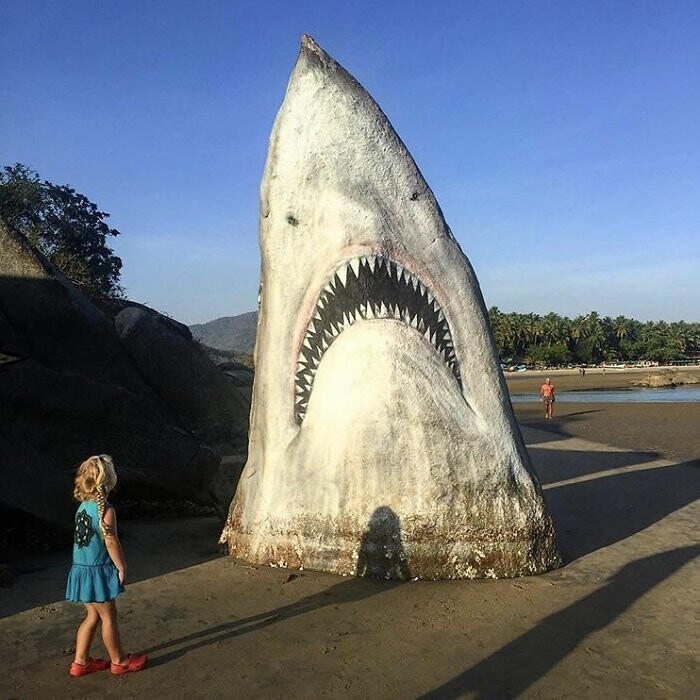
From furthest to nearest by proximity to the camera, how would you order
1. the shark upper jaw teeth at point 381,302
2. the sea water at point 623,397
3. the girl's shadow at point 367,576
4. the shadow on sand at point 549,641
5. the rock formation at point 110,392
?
the sea water at point 623,397, the rock formation at point 110,392, the shark upper jaw teeth at point 381,302, the girl's shadow at point 367,576, the shadow on sand at point 549,641

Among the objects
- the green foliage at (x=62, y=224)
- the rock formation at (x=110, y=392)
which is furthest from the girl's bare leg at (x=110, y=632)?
the green foliage at (x=62, y=224)

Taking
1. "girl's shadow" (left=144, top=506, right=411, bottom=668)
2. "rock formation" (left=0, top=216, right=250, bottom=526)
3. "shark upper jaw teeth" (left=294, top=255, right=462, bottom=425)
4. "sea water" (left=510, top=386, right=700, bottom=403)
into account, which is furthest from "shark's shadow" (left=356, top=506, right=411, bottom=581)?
"sea water" (left=510, top=386, right=700, bottom=403)

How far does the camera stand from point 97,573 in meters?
3.70

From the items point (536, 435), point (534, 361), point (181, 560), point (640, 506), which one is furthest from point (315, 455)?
point (534, 361)

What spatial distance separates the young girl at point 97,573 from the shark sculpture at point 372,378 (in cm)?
182

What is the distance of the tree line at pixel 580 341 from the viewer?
101 metres

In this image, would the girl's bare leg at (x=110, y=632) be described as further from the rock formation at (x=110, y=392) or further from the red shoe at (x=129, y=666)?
the rock formation at (x=110, y=392)

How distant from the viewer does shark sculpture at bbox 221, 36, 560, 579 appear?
514 centimetres

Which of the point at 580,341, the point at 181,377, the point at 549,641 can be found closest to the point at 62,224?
the point at 181,377

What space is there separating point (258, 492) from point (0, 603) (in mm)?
1855

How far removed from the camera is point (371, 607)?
4594 millimetres

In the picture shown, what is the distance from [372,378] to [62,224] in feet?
90.3

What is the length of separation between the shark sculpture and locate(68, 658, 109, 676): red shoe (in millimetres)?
1871

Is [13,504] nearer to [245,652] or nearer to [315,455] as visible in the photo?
[315,455]
